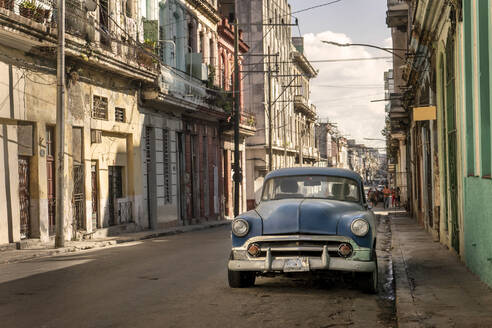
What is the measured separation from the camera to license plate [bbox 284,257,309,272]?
959 centimetres

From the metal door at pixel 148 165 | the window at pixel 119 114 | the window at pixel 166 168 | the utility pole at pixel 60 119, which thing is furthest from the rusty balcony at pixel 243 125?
the utility pole at pixel 60 119

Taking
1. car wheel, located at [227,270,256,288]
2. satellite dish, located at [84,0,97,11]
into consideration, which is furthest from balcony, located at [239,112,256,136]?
car wheel, located at [227,270,256,288]

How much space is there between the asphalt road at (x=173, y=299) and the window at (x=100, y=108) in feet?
41.2

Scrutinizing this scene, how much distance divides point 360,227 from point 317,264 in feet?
2.42

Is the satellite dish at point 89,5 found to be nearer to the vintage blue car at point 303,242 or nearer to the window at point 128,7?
the window at point 128,7

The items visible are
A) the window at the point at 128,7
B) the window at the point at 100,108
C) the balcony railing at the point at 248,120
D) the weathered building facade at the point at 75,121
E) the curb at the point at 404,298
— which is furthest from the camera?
the balcony railing at the point at 248,120

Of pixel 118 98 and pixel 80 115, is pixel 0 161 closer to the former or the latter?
pixel 80 115

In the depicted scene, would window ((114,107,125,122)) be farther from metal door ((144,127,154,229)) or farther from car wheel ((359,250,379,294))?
car wheel ((359,250,379,294))

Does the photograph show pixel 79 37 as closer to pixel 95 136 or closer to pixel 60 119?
pixel 60 119

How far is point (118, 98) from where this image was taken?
2791cm

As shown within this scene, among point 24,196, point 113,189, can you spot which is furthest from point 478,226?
point 113,189

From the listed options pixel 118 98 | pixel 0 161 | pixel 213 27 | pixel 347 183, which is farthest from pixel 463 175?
pixel 213 27

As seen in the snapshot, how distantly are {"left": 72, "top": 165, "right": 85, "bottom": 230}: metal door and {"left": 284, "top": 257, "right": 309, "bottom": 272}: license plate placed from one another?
15562 millimetres

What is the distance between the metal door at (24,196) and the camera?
21089 mm
